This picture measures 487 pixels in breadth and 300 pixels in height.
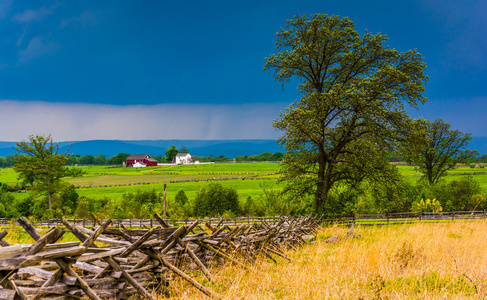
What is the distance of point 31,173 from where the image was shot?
3994 centimetres

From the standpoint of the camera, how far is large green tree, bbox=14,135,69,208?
132ft

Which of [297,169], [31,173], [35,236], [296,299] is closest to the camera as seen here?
[35,236]

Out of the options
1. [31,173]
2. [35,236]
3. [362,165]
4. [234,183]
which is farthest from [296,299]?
[234,183]

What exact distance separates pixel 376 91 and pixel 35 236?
17568 millimetres

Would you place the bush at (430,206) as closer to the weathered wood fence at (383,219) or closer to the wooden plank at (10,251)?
the weathered wood fence at (383,219)

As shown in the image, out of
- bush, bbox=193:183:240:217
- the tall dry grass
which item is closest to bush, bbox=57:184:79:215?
bush, bbox=193:183:240:217

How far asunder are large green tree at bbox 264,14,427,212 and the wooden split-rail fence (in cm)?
1094

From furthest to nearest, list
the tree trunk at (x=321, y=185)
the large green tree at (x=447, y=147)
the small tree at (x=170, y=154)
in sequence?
the small tree at (x=170, y=154) → the large green tree at (x=447, y=147) → the tree trunk at (x=321, y=185)

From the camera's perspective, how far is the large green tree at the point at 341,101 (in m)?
17.4

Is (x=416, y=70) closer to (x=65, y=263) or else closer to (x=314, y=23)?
(x=314, y=23)

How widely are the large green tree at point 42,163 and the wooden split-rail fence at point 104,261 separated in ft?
135

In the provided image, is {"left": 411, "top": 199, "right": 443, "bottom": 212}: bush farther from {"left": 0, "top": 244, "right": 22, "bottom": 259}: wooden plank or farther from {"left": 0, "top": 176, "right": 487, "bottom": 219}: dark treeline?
{"left": 0, "top": 244, "right": 22, "bottom": 259}: wooden plank

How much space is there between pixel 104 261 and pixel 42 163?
4332cm

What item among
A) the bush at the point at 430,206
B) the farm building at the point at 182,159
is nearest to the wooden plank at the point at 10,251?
the bush at the point at 430,206
